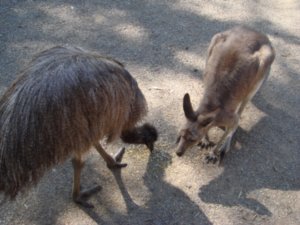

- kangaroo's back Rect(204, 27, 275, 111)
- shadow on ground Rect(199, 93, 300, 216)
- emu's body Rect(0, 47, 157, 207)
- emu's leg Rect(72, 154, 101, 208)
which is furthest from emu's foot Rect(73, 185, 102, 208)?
kangaroo's back Rect(204, 27, 275, 111)

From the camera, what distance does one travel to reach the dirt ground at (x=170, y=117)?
358cm

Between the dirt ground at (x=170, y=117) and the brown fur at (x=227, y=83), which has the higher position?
the brown fur at (x=227, y=83)

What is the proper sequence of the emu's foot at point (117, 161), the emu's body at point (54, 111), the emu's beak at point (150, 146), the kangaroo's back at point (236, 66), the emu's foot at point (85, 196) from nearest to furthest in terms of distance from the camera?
the emu's body at point (54, 111), the emu's foot at point (85, 196), the emu's beak at point (150, 146), the emu's foot at point (117, 161), the kangaroo's back at point (236, 66)

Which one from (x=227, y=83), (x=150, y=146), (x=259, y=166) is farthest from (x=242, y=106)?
(x=150, y=146)

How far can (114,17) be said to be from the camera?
5637 millimetres

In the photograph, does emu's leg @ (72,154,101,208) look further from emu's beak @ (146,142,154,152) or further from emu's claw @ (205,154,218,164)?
emu's claw @ (205,154,218,164)

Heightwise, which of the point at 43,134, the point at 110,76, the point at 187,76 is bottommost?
the point at 187,76

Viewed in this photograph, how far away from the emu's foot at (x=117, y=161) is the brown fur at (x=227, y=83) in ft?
1.72

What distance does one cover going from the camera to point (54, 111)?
8.74ft

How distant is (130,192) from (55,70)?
4.57 ft

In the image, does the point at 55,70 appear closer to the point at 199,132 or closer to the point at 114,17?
the point at 199,132

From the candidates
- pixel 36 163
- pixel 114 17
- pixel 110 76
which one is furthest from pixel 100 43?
pixel 36 163

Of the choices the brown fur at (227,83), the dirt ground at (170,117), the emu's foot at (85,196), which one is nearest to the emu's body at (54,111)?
the emu's foot at (85,196)

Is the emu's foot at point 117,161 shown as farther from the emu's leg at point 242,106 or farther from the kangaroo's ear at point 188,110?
the emu's leg at point 242,106
